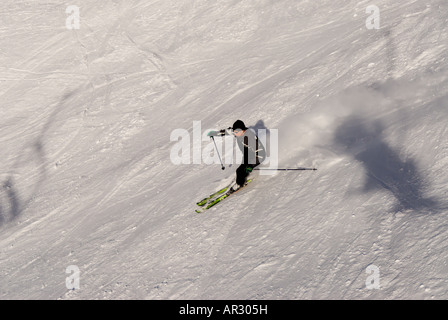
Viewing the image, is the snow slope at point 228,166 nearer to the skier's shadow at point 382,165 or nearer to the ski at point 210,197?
the skier's shadow at point 382,165

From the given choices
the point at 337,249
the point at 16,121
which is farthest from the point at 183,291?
the point at 16,121

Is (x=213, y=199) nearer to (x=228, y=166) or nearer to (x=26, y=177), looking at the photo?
(x=228, y=166)

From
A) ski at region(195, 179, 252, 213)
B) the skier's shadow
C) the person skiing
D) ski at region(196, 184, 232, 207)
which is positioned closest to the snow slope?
the skier's shadow

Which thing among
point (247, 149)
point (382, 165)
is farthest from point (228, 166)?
point (382, 165)

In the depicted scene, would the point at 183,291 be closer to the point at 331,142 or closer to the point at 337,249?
the point at 337,249

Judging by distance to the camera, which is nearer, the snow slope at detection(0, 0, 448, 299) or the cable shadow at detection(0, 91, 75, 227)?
the snow slope at detection(0, 0, 448, 299)

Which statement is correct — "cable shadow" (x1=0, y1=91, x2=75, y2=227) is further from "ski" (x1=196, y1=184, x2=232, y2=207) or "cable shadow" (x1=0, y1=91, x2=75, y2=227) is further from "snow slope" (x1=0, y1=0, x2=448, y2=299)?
"ski" (x1=196, y1=184, x2=232, y2=207)
